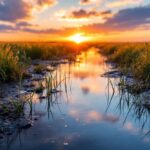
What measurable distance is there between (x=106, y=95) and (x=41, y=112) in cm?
328

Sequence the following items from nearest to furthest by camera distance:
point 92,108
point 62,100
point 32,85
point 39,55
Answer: point 92,108, point 62,100, point 32,85, point 39,55

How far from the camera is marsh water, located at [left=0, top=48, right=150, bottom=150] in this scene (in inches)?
263

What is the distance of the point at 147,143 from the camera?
677 cm

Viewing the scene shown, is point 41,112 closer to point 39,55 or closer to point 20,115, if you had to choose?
point 20,115

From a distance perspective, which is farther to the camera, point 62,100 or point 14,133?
point 62,100

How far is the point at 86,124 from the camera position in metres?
8.03

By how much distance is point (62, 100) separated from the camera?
10766 mm

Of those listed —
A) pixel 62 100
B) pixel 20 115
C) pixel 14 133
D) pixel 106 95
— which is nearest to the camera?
pixel 14 133

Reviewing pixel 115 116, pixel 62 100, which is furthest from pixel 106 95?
pixel 115 116

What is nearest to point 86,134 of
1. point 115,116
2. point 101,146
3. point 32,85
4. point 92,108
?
point 101,146

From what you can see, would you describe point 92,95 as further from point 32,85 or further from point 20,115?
point 20,115

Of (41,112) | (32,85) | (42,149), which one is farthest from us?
(32,85)

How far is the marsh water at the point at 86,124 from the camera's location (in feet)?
21.9

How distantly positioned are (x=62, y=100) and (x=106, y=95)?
69.6 inches
